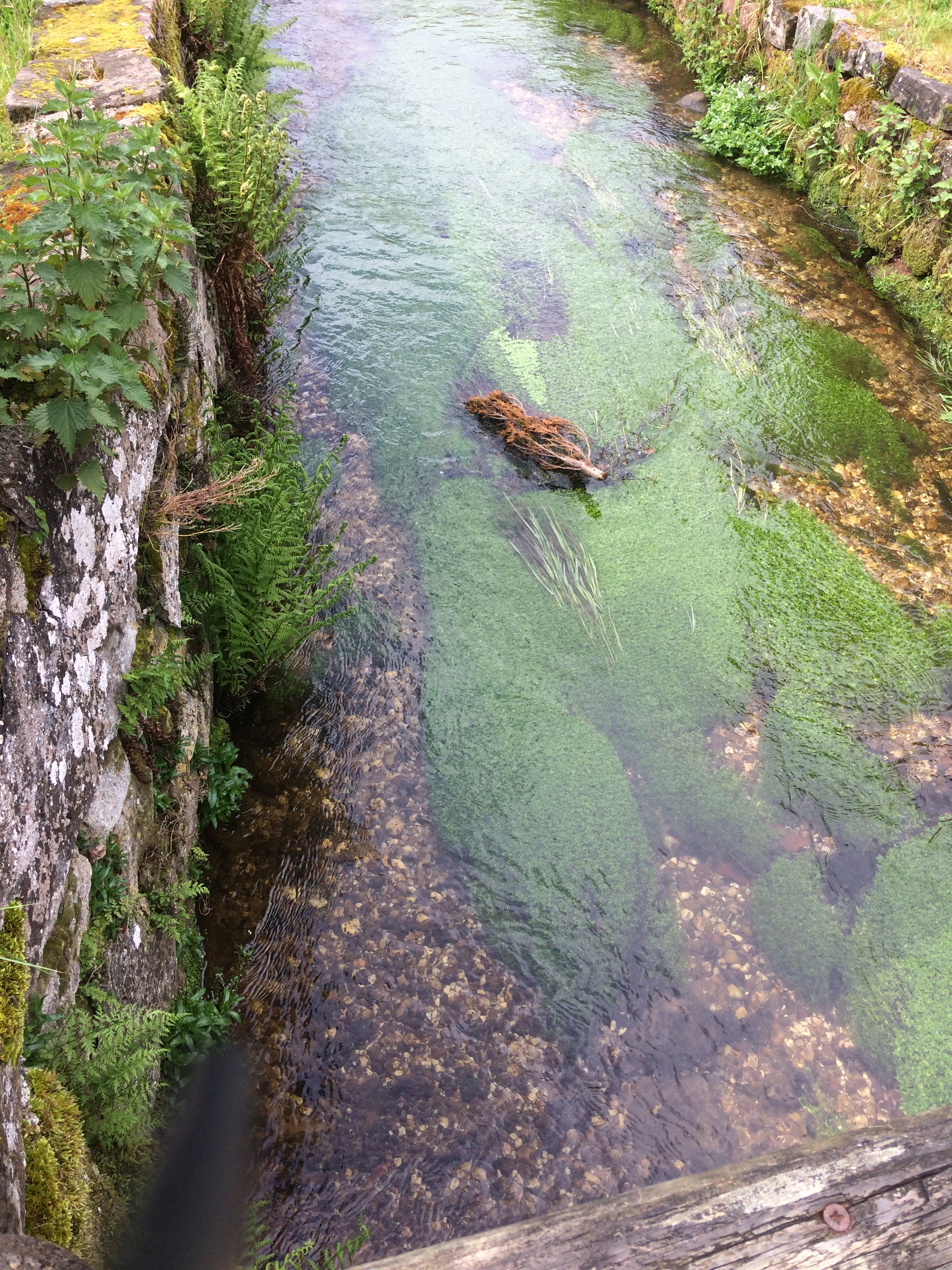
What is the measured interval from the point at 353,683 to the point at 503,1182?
2070 millimetres

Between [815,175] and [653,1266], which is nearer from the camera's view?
[653,1266]

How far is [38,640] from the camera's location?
1.82 meters

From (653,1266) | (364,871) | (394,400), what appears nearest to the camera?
(653,1266)

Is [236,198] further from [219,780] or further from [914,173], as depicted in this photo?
[914,173]

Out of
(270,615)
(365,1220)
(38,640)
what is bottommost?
(365,1220)

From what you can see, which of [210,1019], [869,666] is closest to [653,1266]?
[210,1019]

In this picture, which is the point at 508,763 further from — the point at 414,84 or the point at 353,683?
the point at 414,84

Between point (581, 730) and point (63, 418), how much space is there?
2552 mm

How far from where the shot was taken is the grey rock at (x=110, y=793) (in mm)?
2064

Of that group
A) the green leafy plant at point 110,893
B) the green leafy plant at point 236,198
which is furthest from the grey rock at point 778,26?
the green leafy plant at point 110,893

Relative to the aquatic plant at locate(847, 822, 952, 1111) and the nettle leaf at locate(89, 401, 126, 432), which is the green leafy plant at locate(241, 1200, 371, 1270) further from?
the nettle leaf at locate(89, 401, 126, 432)

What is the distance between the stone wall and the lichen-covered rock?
5.68m

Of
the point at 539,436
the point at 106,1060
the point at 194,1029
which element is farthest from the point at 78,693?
the point at 539,436

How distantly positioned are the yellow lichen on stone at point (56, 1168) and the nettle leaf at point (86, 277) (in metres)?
1.75
